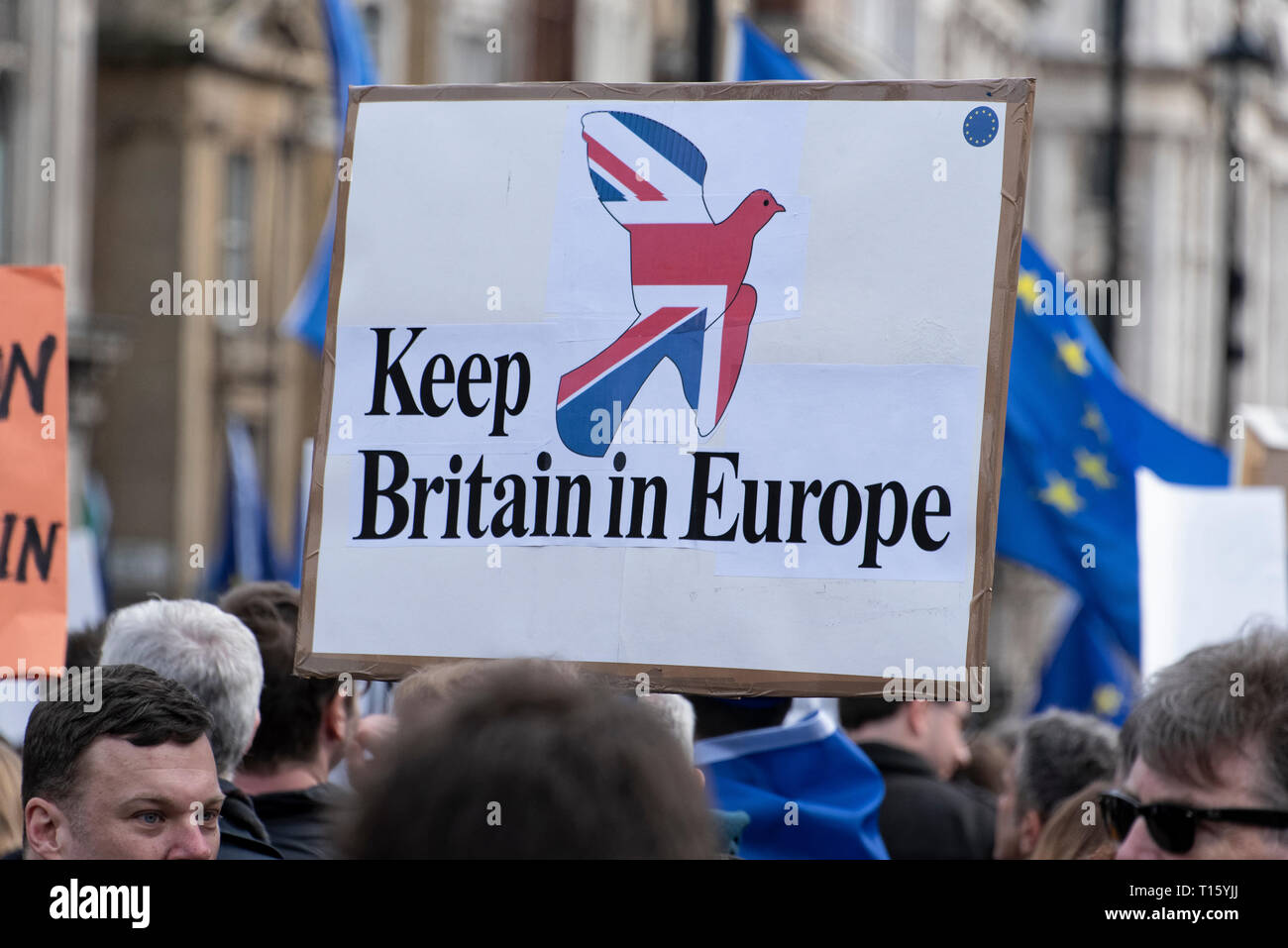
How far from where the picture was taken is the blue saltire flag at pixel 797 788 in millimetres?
4172

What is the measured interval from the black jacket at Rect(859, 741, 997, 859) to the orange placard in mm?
2134

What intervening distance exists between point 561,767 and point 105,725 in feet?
5.20

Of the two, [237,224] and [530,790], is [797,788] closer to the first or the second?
[530,790]

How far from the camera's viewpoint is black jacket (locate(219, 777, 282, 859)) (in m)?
3.44

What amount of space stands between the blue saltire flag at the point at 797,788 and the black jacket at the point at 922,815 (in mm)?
722

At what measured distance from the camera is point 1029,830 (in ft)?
15.0

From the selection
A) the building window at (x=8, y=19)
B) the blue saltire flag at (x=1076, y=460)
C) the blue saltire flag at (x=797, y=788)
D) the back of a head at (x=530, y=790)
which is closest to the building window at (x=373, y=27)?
the building window at (x=8, y=19)

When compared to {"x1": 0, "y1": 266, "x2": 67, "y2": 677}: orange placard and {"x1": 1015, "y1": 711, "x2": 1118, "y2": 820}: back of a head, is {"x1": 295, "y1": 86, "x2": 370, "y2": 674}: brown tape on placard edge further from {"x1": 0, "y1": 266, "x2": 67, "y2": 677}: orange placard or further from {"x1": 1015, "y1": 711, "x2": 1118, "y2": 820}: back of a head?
{"x1": 1015, "y1": 711, "x2": 1118, "y2": 820}: back of a head

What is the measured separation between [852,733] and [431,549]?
2.09 meters

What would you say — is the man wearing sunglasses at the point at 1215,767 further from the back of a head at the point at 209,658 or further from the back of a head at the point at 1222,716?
the back of a head at the point at 209,658

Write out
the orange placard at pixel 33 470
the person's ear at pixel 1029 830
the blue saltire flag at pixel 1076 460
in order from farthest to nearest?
the blue saltire flag at pixel 1076 460, the person's ear at pixel 1029 830, the orange placard at pixel 33 470

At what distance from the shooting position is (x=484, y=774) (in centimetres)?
172

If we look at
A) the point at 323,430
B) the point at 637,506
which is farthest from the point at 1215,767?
the point at 323,430
